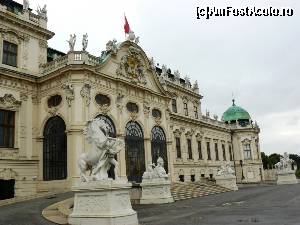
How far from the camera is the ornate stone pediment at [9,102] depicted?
85.6ft

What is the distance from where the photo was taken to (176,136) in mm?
43094

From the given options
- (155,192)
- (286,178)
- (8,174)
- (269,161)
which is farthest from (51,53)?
(269,161)

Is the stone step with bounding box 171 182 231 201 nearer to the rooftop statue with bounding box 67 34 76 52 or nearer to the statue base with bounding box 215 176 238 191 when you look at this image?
the statue base with bounding box 215 176 238 191

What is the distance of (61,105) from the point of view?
89.0 ft

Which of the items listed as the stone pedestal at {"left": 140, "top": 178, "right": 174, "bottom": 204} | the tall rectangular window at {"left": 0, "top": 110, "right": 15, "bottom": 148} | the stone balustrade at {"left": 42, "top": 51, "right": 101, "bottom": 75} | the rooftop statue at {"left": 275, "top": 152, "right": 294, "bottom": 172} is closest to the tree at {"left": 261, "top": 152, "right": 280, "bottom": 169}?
the rooftop statue at {"left": 275, "top": 152, "right": 294, "bottom": 172}

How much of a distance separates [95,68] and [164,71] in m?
15.0

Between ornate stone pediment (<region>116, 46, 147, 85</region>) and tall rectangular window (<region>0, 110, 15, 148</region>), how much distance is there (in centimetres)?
928

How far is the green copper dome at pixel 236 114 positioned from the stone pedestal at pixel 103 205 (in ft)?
169

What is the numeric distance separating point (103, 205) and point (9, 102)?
56.2 ft

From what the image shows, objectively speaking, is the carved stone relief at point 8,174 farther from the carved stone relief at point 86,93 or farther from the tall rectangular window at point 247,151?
the tall rectangular window at point 247,151

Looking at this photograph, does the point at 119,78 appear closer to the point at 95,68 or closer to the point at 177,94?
the point at 95,68

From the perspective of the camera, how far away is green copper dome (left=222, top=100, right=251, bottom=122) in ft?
204

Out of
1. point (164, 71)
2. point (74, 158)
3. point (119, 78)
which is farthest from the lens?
point (164, 71)

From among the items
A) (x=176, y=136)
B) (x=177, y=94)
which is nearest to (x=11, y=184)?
(x=176, y=136)
